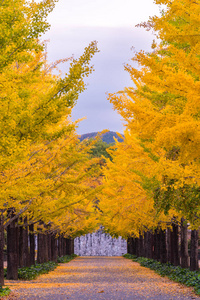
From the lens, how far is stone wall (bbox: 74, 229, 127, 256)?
77.2 m

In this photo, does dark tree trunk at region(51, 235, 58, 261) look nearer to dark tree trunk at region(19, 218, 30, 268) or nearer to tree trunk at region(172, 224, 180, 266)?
dark tree trunk at region(19, 218, 30, 268)

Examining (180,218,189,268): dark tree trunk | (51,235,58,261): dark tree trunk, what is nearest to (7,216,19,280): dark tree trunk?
(180,218,189,268): dark tree trunk

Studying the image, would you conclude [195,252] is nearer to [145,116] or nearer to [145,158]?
[145,158]

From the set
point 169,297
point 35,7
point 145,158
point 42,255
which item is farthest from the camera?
point 42,255

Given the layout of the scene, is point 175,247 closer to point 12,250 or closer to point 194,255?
point 194,255

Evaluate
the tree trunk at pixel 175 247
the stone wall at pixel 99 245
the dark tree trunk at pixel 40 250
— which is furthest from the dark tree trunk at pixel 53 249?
the stone wall at pixel 99 245

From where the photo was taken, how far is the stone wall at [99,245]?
253ft

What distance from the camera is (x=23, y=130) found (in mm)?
8344

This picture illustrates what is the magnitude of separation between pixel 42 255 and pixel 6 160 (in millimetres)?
23466

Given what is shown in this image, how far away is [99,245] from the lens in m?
79.6

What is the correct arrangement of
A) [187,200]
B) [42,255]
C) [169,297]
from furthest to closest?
1. [42,255]
2. [169,297]
3. [187,200]

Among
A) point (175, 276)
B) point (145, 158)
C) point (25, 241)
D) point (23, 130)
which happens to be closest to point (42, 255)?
point (25, 241)

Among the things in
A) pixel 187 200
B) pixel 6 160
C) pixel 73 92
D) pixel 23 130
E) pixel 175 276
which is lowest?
pixel 175 276

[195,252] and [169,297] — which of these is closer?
[169,297]
